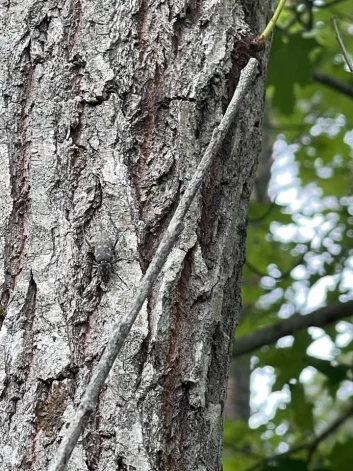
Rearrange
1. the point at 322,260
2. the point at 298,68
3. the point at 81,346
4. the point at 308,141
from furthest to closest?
the point at 308,141
the point at 322,260
the point at 298,68
the point at 81,346

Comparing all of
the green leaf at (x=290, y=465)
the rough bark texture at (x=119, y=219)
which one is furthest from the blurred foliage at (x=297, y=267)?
the rough bark texture at (x=119, y=219)

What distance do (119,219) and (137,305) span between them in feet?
0.77

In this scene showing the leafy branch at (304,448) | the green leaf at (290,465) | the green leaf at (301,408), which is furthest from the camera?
the green leaf at (301,408)

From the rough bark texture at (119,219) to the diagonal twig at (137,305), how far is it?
0.27ft

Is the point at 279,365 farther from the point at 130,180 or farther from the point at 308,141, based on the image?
the point at 308,141

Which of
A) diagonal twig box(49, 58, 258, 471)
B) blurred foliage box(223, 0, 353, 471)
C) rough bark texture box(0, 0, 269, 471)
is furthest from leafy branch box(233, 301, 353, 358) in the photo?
diagonal twig box(49, 58, 258, 471)

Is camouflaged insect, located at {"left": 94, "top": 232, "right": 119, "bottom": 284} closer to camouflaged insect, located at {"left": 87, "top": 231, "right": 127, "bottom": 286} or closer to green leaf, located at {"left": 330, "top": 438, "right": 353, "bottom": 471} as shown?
camouflaged insect, located at {"left": 87, "top": 231, "right": 127, "bottom": 286}

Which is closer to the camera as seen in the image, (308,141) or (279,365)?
(279,365)

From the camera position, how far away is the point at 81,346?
1.07 meters

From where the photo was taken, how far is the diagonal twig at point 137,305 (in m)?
0.83

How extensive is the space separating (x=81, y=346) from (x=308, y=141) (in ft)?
16.2

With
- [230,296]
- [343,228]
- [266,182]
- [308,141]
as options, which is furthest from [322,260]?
[266,182]

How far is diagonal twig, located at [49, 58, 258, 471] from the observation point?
2.73ft

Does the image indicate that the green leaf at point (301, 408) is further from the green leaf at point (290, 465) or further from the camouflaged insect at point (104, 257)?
the camouflaged insect at point (104, 257)
